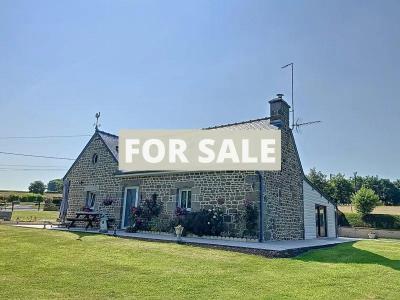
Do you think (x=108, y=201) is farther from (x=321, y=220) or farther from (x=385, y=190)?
(x=385, y=190)

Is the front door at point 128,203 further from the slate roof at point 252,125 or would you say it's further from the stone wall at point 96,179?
the slate roof at point 252,125

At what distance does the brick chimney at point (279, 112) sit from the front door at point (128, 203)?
7.89 meters

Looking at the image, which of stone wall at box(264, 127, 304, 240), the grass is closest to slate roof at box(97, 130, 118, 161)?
the grass

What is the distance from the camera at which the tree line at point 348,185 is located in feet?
169

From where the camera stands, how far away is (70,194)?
2059 cm

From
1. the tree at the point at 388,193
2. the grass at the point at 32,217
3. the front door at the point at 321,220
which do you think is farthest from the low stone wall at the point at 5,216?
the tree at the point at 388,193

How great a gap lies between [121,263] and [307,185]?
524 inches

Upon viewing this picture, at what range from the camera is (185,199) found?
585 inches

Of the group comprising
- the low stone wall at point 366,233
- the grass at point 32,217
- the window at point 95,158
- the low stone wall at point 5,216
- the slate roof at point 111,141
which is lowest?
the low stone wall at point 366,233

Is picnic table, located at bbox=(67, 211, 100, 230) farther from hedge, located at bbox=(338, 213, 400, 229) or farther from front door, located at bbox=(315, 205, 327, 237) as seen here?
hedge, located at bbox=(338, 213, 400, 229)

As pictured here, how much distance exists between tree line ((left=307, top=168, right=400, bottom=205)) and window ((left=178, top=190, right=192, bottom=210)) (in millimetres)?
24468

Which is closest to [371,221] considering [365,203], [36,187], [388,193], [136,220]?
[365,203]

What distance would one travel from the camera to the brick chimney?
15337 mm

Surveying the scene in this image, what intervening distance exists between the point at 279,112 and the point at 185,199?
243 inches
